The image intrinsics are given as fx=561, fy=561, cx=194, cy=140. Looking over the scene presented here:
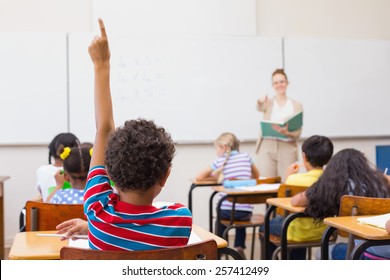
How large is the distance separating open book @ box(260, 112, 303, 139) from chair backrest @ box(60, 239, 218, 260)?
3.51m

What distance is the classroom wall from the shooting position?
5234mm

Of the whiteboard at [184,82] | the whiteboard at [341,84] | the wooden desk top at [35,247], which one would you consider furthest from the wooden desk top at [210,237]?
the whiteboard at [341,84]

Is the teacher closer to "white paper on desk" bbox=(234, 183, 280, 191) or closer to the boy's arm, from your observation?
"white paper on desk" bbox=(234, 183, 280, 191)

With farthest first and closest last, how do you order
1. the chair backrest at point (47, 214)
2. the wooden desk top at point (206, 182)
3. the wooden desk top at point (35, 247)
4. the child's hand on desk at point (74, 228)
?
the wooden desk top at point (206, 182), the chair backrest at point (47, 214), the child's hand on desk at point (74, 228), the wooden desk top at point (35, 247)

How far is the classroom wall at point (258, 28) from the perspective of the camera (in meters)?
5.23

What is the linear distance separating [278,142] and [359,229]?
124 inches

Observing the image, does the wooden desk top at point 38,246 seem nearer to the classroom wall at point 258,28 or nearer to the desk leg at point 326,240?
the desk leg at point 326,240

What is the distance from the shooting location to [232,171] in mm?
4203

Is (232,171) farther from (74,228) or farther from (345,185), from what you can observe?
(74,228)

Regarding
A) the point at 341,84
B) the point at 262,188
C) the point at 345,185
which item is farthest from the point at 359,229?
the point at 341,84

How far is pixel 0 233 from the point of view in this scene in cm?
445

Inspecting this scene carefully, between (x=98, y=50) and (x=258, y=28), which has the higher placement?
(x=258, y=28)

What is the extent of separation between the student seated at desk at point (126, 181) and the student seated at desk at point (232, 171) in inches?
104
